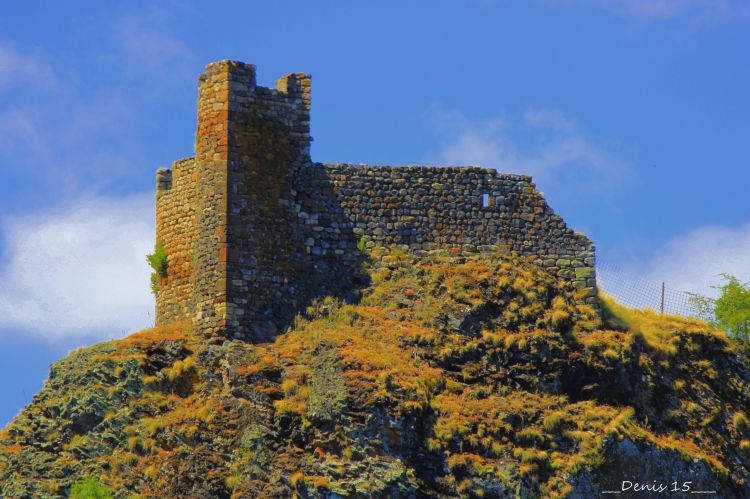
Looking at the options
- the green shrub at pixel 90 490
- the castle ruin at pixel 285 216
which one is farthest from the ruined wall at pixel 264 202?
the green shrub at pixel 90 490

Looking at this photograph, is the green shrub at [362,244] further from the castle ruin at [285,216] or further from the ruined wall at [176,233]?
the ruined wall at [176,233]

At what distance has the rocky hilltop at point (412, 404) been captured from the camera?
38.3 metres

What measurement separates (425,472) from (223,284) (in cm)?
691

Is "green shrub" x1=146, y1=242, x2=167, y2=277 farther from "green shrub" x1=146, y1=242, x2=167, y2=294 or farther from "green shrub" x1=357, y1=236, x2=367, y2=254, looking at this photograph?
"green shrub" x1=357, y1=236, x2=367, y2=254

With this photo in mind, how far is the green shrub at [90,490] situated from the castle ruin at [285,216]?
468 cm

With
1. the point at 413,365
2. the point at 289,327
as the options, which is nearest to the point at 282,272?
the point at 289,327

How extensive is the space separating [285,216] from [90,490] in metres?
Answer: 8.46

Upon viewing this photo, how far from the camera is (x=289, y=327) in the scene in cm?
4178

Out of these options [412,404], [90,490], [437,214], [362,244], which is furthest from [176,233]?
[412,404]

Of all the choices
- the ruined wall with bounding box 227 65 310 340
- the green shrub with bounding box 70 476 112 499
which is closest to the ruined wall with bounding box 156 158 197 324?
the ruined wall with bounding box 227 65 310 340

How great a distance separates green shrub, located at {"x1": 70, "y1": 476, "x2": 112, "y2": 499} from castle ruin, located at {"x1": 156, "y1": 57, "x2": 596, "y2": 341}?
4.68m

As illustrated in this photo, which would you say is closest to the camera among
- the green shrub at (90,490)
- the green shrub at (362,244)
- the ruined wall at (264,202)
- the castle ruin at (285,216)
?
the green shrub at (90,490)

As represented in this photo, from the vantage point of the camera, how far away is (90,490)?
1518 inches

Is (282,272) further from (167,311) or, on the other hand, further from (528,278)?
(528,278)
